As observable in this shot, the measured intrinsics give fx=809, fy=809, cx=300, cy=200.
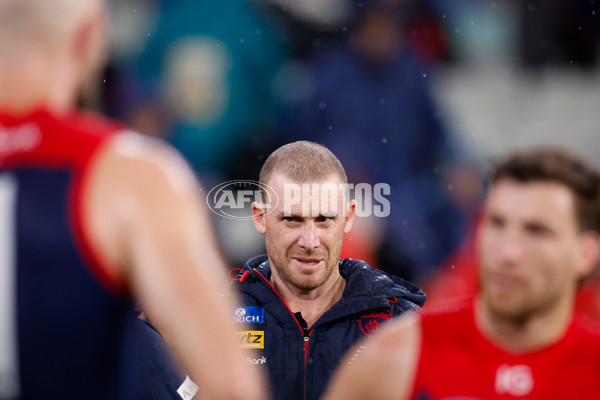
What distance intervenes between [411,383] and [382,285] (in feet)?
4.37

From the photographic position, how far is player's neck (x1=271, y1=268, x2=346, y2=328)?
3160 millimetres

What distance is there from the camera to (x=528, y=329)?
191 centimetres

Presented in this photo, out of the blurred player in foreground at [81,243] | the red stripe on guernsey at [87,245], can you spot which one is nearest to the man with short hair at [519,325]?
the blurred player in foreground at [81,243]

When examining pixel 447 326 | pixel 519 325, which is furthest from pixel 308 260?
pixel 519 325

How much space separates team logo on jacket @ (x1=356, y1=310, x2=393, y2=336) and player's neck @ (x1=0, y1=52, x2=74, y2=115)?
194cm

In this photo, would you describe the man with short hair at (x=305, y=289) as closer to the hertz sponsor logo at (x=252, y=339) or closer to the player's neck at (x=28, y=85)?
the hertz sponsor logo at (x=252, y=339)

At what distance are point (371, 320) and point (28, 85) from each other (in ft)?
6.61

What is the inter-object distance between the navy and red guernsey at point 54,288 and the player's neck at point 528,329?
94cm

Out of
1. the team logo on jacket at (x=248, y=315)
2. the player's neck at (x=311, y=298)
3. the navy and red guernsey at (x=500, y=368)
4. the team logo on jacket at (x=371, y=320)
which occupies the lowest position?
the team logo on jacket at (x=371, y=320)

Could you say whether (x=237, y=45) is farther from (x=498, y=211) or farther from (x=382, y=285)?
(x=498, y=211)

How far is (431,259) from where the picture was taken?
5.23 metres

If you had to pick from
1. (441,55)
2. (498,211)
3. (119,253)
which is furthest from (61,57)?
(441,55)

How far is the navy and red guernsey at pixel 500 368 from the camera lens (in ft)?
6.07

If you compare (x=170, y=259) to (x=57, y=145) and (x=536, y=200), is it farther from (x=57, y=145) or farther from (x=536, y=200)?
(x=536, y=200)
